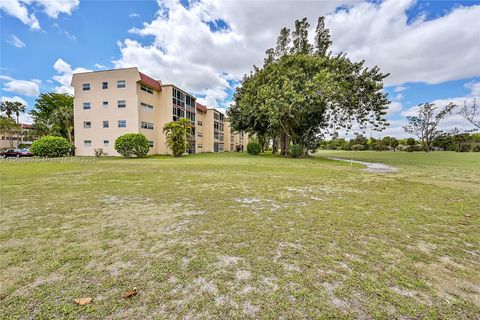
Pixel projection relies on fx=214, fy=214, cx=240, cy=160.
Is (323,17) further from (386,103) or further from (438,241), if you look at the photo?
(438,241)

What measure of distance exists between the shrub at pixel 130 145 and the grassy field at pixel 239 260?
71.5ft

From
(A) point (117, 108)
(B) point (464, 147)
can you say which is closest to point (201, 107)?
(A) point (117, 108)

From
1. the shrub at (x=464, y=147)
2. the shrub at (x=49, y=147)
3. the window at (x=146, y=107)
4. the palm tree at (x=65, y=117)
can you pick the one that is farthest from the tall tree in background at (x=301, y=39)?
the shrub at (x=464, y=147)

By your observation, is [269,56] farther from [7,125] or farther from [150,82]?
[7,125]

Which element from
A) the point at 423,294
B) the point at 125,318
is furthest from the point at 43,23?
the point at 423,294

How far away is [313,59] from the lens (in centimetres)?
2297

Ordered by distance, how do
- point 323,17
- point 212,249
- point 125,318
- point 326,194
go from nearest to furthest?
point 125,318 < point 212,249 < point 326,194 < point 323,17

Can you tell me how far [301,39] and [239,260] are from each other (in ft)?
101

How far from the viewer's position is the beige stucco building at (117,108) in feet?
96.3

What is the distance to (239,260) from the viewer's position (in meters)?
2.76

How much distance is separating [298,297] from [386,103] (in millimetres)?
28091

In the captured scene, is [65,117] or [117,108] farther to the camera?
[65,117]

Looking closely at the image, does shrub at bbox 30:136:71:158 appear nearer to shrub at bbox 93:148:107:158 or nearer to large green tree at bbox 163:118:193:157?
shrub at bbox 93:148:107:158

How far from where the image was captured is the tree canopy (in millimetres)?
21984
